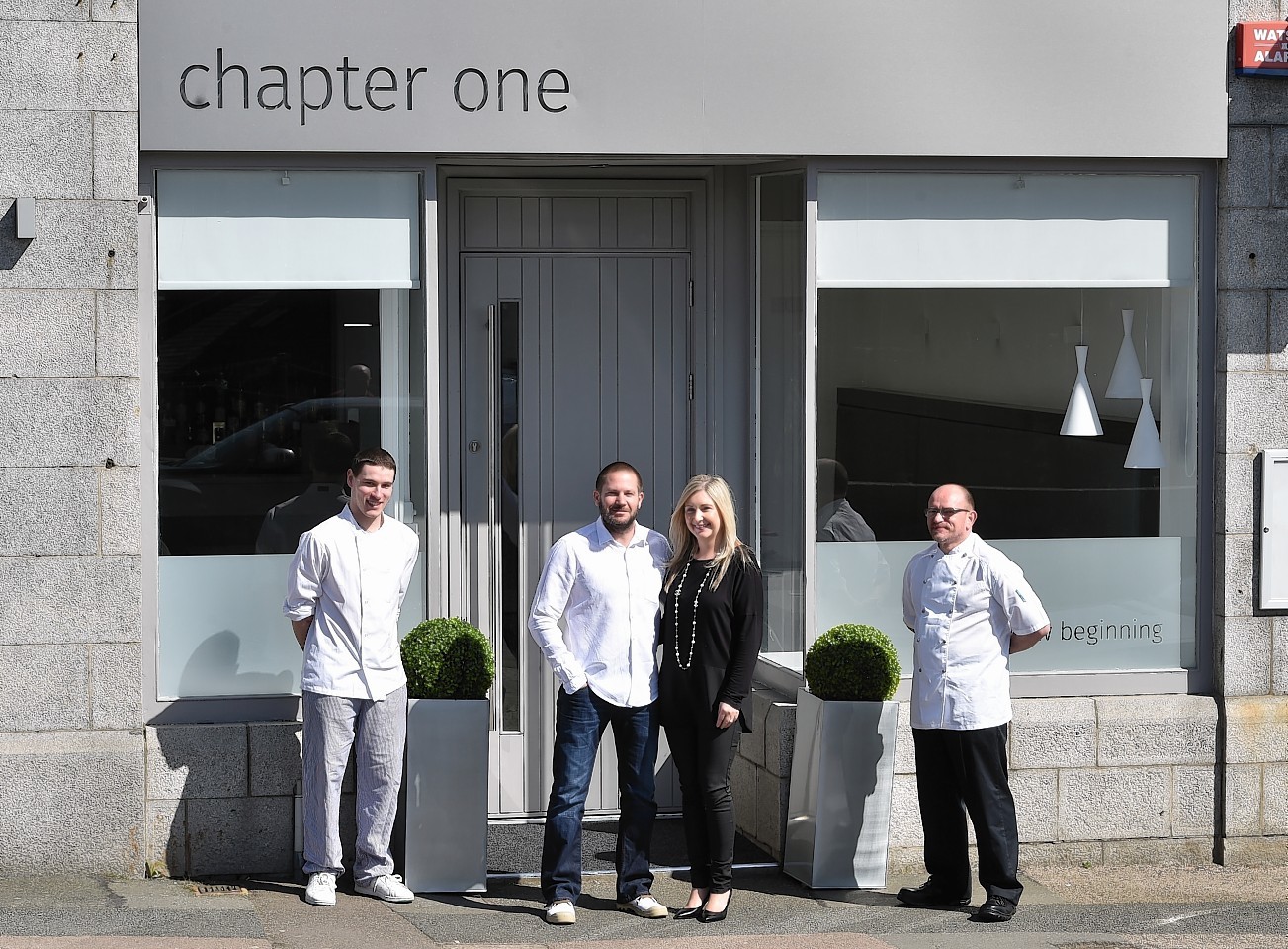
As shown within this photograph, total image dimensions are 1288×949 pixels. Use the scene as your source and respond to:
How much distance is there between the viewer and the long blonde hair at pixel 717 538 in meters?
6.43

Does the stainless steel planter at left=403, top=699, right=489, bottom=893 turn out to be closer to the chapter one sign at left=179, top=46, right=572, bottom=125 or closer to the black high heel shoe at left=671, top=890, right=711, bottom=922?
the black high heel shoe at left=671, top=890, right=711, bottom=922

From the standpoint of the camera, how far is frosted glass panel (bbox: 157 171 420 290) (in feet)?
23.1

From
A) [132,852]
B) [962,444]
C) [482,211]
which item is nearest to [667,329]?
[482,211]

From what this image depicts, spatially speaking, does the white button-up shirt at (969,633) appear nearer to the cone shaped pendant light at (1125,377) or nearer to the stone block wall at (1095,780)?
the stone block wall at (1095,780)

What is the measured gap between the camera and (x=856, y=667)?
272 inches

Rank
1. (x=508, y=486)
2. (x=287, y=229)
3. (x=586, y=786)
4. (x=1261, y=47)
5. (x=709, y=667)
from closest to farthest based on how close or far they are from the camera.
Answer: (x=709, y=667) → (x=586, y=786) → (x=287, y=229) → (x=1261, y=47) → (x=508, y=486)

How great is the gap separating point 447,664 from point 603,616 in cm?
80

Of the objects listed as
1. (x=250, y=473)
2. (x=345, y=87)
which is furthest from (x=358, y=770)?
(x=345, y=87)

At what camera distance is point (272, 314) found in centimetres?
714

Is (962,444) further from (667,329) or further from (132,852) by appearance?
(132,852)

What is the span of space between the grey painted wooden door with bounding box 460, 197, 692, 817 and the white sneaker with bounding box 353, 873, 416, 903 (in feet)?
4.19

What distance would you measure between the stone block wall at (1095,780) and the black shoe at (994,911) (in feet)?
2.57

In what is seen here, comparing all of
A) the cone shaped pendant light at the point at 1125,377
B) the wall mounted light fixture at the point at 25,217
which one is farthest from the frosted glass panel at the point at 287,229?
the cone shaped pendant light at the point at 1125,377

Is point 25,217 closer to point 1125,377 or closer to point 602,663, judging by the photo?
point 602,663
